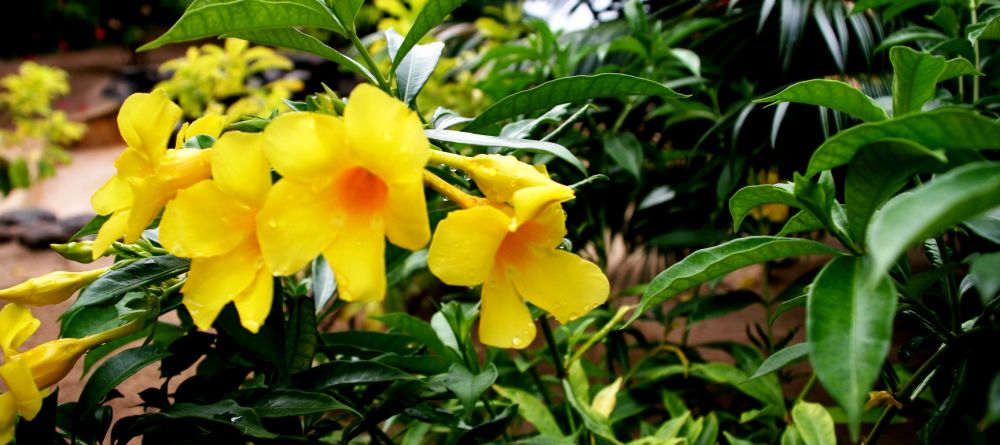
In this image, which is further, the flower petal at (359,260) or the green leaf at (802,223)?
the green leaf at (802,223)

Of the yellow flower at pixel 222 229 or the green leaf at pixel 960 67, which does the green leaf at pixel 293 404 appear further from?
the green leaf at pixel 960 67

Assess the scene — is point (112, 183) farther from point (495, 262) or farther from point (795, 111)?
point (795, 111)

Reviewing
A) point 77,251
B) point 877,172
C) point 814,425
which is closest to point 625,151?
Answer: point 814,425

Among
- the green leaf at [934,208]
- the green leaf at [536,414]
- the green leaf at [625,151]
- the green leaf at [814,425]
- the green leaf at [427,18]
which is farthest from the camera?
the green leaf at [625,151]

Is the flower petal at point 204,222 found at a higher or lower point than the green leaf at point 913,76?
lower

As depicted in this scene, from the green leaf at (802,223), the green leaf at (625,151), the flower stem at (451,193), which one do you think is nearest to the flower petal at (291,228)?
the flower stem at (451,193)

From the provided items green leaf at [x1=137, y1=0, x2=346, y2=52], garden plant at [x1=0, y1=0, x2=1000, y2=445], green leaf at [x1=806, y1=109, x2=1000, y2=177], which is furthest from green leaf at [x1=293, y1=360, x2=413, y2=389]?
green leaf at [x1=806, y1=109, x2=1000, y2=177]

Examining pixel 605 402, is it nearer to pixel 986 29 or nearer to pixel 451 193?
pixel 451 193
